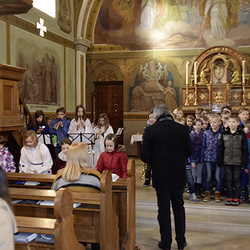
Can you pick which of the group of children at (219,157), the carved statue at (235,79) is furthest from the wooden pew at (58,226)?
the carved statue at (235,79)

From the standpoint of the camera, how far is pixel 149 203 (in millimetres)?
5344

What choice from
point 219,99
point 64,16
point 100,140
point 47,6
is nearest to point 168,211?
point 100,140

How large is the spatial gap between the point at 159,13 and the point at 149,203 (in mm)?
8981

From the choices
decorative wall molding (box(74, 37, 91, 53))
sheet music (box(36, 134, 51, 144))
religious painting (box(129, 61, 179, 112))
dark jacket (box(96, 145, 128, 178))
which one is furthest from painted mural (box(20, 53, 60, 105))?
dark jacket (box(96, 145, 128, 178))

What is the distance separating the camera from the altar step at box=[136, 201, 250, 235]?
4586 millimetres

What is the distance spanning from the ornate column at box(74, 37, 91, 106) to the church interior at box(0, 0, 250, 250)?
4 centimetres

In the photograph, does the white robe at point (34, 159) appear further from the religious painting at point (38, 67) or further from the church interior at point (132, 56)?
the religious painting at point (38, 67)

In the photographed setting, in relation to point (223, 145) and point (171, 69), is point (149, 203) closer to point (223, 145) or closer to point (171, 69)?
point (223, 145)

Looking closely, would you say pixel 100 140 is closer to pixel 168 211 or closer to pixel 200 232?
pixel 200 232

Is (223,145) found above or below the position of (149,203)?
above

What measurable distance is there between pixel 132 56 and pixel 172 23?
2.10m

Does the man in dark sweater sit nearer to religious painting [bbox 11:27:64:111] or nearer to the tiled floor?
the tiled floor

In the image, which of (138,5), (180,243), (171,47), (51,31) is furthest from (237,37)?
(180,243)

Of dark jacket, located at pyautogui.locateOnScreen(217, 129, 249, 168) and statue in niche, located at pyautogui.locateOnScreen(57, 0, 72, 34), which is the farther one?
statue in niche, located at pyautogui.locateOnScreen(57, 0, 72, 34)
